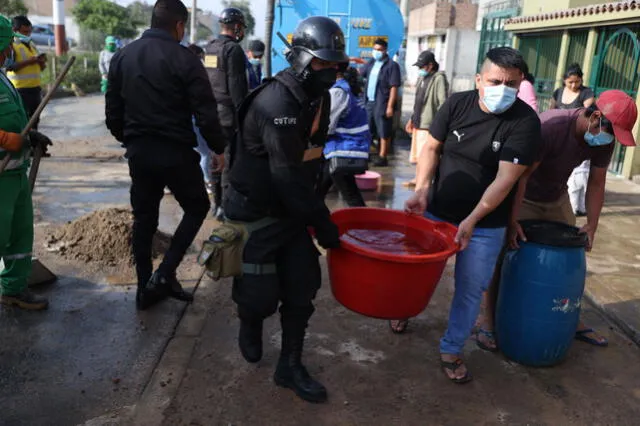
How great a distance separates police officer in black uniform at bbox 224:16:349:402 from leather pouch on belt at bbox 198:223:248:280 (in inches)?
1.6

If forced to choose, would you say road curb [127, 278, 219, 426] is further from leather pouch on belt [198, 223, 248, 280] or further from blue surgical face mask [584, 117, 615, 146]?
blue surgical face mask [584, 117, 615, 146]

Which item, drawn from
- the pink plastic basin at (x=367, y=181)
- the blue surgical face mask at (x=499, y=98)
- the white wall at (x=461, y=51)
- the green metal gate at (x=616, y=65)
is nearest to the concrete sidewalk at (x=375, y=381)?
the blue surgical face mask at (x=499, y=98)

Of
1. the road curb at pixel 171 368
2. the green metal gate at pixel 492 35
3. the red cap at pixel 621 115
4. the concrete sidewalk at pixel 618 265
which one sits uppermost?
the green metal gate at pixel 492 35

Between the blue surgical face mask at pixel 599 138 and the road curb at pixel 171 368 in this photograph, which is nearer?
the road curb at pixel 171 368

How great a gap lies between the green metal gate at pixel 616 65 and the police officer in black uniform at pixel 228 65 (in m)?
6.22

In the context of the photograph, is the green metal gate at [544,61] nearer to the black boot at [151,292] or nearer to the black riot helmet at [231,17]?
the black riot helmet at [231,17]

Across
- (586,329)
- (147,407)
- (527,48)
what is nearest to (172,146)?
(147,407)

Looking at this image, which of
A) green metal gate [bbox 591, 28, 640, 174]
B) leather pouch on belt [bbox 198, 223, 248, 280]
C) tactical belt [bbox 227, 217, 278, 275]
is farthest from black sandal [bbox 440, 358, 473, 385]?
green metal gate [bbox 591, 28, 640, 174]

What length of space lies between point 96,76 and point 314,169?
21.9m

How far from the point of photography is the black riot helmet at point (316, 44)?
2.61m

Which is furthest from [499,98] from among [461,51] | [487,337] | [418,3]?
[418,3]

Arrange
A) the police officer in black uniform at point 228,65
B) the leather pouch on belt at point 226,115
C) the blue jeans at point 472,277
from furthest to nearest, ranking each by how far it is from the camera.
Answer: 1. the leather pouch on belt at point 226,115
2. the police officer in black uniform at point 228,65
3. the blue jeans at point 472,277

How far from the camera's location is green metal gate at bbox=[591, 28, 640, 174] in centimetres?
868

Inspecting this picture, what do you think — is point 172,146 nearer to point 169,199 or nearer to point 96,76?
point 169,199
